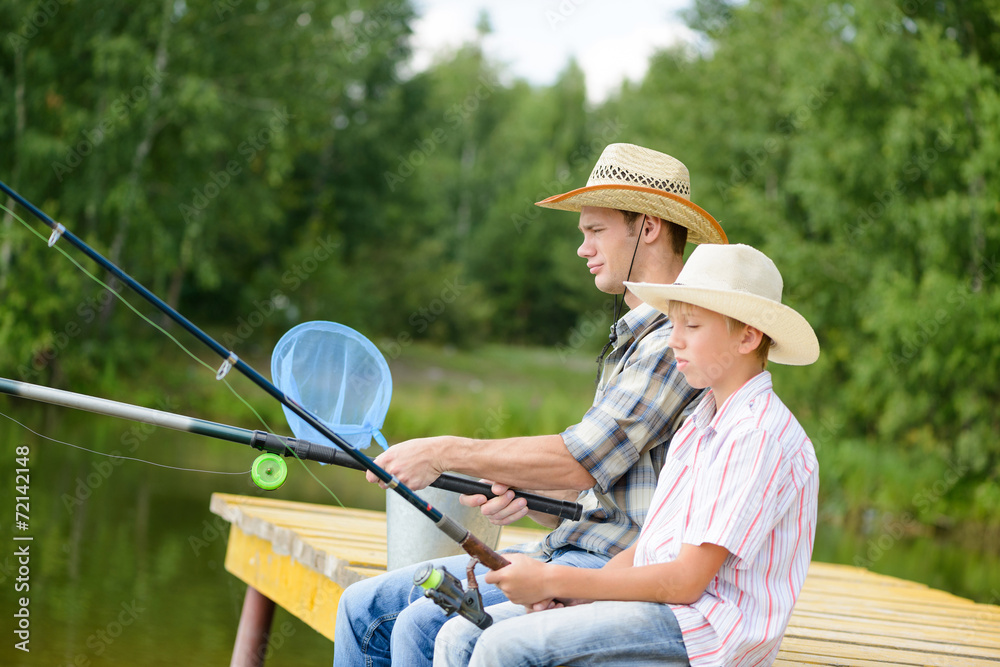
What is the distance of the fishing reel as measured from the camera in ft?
5.63

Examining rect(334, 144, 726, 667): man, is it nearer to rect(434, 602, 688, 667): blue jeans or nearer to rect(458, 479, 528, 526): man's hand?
rect(458, 479, 528, 526): man's hand

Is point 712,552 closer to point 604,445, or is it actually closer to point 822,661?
point 604,445

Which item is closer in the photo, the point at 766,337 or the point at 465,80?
the point at 766,337

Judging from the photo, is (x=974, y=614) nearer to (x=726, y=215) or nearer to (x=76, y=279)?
(x=76, y=279)

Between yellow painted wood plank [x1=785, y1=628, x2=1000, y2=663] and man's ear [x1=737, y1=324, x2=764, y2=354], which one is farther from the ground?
man's ear [x1=737, y1=324, x2=764, y2=354]

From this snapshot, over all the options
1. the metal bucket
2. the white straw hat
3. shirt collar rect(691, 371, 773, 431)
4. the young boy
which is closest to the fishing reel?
the young boy

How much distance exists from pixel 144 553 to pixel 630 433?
491 cm

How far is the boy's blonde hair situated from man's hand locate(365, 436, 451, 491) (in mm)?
519

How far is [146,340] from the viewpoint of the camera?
14.4 meters

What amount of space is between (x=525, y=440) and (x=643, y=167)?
2.22 ft

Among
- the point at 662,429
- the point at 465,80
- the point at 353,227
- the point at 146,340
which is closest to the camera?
the point at 662,429

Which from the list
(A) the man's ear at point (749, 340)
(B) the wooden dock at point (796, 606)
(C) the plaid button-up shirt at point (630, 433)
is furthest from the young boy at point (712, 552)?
(B) the wooden dock at point (796, 606)

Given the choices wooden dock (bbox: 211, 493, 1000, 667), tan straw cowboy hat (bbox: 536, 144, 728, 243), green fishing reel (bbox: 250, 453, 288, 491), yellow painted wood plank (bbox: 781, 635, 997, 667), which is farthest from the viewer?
wooden dock (bbox: 211, 493, 1000, 667)

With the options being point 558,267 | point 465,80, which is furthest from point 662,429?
point 465,80
